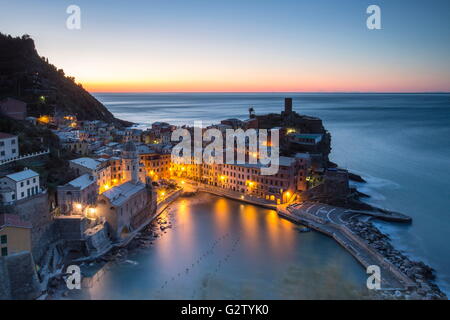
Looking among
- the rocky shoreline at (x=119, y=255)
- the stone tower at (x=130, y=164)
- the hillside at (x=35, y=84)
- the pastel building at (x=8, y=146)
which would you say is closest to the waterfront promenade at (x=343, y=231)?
the rocky shoreline at (x=119, y=255)

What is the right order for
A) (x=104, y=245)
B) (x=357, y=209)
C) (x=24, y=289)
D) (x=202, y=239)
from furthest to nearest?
(x=357, y=209)
(x=202, y=239)
(x=104, y=245)
(x=24, y=289)

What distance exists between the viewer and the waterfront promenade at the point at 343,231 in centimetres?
1743

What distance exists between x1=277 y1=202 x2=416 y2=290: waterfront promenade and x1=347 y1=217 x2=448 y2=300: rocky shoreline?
434 mm

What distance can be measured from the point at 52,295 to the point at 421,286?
1653cm

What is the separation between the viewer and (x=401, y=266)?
61.2 feet

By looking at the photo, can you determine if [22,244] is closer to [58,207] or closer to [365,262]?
[58,207]

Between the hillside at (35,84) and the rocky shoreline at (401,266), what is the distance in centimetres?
3137

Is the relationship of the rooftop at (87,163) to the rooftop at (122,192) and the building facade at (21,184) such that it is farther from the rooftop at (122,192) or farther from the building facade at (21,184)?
the building facade at (21,184)

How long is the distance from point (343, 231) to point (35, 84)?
36.0 metres

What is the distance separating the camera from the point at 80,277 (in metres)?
17.6

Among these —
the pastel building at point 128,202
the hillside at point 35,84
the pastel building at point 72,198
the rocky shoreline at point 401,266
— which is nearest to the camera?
the rocky shoreline at point 401,266

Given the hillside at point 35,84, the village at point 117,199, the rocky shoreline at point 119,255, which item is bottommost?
the rocky shoreline at point 119,255

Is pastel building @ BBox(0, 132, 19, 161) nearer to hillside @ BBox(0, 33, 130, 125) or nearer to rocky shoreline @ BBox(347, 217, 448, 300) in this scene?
hillside @ BBox(0, 33, 130, 125)

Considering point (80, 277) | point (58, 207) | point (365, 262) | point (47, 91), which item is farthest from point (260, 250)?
point (47, 91)
